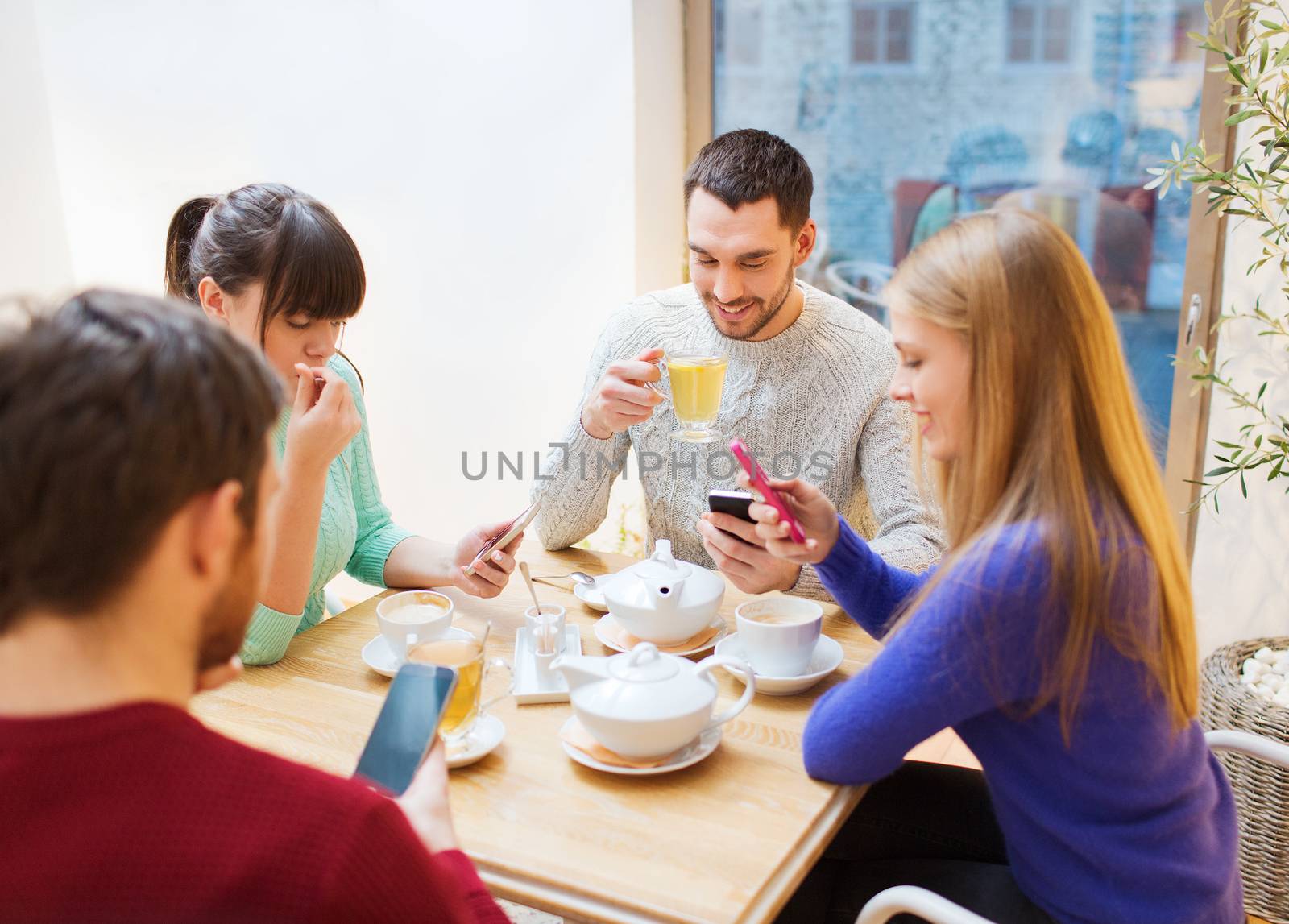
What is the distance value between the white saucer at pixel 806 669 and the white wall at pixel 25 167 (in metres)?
2.61

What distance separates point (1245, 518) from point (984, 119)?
1.22 meters

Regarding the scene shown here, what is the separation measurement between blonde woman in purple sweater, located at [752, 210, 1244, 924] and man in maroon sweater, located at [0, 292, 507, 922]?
61 cm

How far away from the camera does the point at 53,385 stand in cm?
65

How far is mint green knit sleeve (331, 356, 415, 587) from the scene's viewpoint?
183 centimetres

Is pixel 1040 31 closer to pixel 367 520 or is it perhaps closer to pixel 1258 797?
pixel 1258 797

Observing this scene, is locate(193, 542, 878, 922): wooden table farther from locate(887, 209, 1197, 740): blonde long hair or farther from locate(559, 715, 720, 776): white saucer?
locate(887, 209, 1197, 740): blonde long hair

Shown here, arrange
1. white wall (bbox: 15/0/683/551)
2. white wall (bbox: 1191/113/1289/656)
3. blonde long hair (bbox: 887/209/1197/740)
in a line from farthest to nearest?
1. white wall (bbox: 15/0/683/551)
2. white wall (bbox: 1191/113/1289/656)
3. blonde long hair (bbox: 887/209/1197/740)

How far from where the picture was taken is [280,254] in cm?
155

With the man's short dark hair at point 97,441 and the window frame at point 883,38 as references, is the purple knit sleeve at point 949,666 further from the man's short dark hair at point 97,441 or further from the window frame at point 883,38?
the window frame at point 883,38

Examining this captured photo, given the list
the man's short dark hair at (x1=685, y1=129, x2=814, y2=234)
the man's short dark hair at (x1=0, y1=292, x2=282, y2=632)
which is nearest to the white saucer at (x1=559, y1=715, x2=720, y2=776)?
the man's short dark hair at (x1=0, y1=292, x2=282, y2=632)

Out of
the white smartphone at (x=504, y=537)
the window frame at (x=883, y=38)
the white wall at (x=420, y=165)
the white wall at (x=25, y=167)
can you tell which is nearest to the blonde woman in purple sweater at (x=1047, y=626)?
the white smartphone at (x=504, y=537)

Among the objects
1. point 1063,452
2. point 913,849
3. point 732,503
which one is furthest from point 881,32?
point 913,849

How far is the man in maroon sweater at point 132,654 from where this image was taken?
65 centimetres

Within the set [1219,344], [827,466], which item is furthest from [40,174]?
[1219,344]
